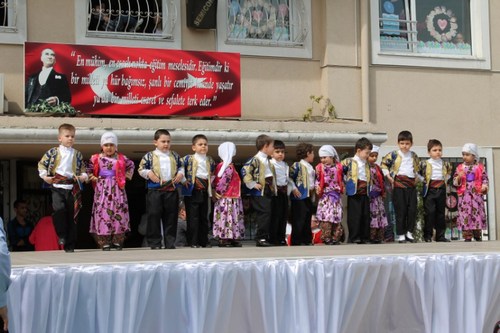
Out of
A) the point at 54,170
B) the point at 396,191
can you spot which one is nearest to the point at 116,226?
the point at 54,170

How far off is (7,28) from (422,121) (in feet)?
20.5

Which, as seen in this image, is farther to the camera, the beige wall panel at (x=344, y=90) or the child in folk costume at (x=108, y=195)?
the beige wall panel at (x=344, y=90)

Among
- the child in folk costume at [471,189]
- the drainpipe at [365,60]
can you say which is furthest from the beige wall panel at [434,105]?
the child in folk costume at [471,189]

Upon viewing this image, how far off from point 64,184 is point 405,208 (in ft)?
14.1

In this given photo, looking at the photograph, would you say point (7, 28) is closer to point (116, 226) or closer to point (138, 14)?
point (138, 14)

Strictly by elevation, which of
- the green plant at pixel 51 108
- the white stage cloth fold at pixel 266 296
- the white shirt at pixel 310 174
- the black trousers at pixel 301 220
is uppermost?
the green plant at pixel 51 108

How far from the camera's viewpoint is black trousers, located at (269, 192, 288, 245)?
1064cm

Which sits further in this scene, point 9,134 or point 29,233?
point 29,233

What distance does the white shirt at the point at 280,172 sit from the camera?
34.9ft

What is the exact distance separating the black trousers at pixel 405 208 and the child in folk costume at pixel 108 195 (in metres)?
3.49

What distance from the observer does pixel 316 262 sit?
6.19 metres

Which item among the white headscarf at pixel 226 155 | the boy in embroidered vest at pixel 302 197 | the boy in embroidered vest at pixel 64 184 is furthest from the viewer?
the boy in embroidered vest at pixel 302 197

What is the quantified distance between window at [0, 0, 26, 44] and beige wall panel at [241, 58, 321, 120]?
3.12 m

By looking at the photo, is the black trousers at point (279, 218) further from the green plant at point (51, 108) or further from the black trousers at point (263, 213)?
the green plant at point (51, 108)
